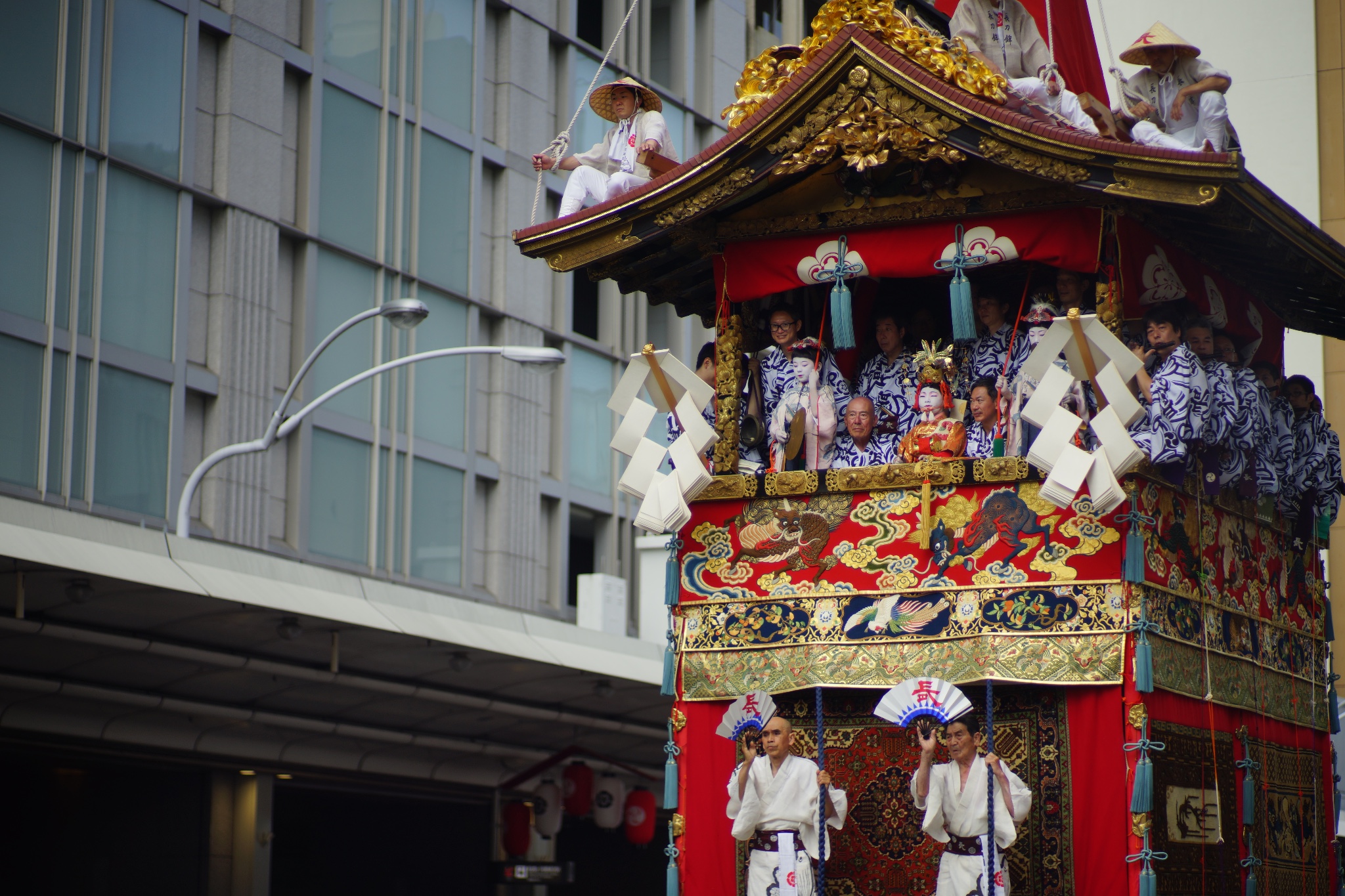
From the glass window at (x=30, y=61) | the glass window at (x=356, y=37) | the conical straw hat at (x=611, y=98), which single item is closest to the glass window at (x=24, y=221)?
the glass window at (x=30, y=61)

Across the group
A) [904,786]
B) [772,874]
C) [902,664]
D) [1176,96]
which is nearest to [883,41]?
[1176,96]

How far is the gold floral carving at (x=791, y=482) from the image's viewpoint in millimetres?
9789

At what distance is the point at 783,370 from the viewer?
10391 mm

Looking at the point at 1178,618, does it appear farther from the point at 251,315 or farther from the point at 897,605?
the point at 251,315

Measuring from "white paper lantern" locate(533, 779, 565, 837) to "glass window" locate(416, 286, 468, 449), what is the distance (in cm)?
646

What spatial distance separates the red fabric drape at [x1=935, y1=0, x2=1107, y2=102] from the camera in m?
11.2

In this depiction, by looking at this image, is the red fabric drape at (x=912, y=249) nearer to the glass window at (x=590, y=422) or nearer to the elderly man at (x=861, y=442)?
the elderly man at (x=861, y=442)

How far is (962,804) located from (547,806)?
11439 mm

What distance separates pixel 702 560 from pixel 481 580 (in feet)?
52.1

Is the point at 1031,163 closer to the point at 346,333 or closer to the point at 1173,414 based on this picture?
the point at 1173,414

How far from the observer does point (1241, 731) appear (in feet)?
33.1

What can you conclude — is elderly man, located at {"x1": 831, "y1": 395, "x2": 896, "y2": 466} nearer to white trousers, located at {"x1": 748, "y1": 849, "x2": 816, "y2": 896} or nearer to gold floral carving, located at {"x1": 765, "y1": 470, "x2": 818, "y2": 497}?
gold floral carving, located at {"x1": 765, "y1": 470, "x2": 818, "y2": 497}

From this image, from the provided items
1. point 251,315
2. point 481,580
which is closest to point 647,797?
point 481,580

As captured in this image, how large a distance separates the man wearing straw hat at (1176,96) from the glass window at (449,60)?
1611cm
